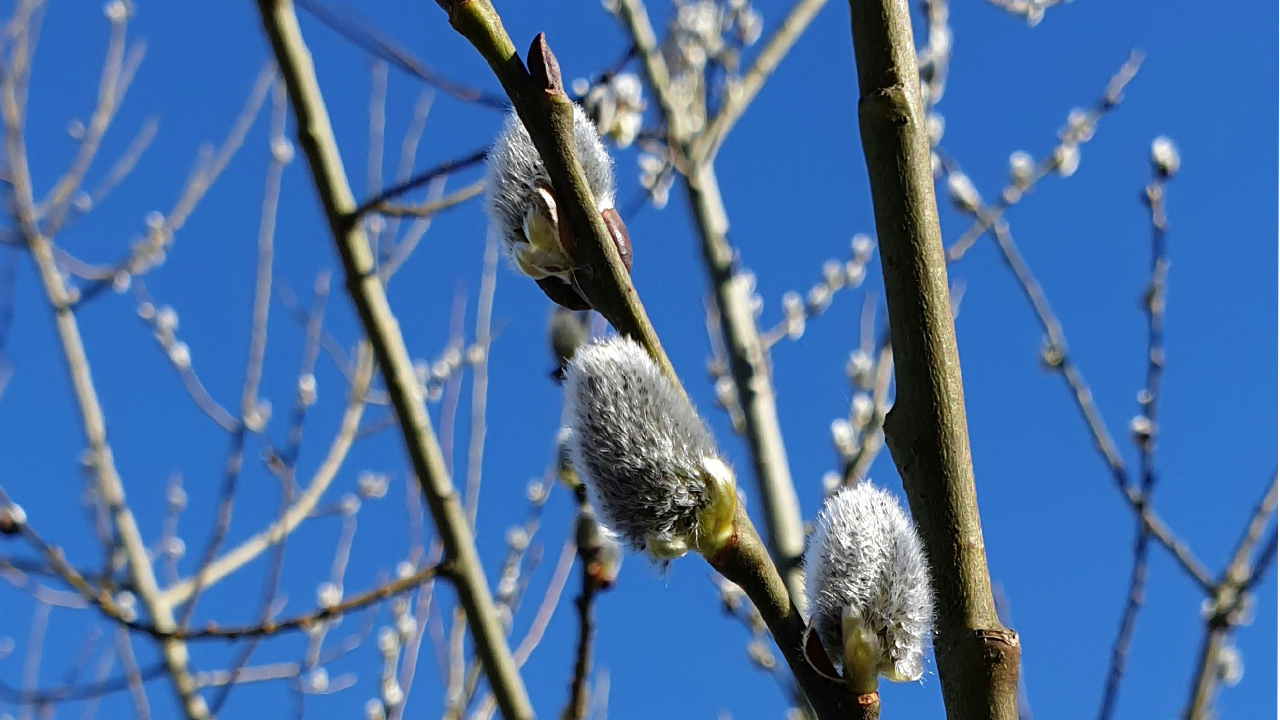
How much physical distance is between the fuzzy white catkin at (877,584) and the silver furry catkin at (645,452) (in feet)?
0.26

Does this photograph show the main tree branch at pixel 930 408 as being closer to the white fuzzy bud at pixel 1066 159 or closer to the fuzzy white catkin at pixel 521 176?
the fuzzy white catkin at pixel 521 176

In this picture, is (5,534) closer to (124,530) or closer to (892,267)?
(124,530)

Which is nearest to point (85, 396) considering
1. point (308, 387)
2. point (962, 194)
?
point (308, 387)

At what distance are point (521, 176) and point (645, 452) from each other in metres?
0.26

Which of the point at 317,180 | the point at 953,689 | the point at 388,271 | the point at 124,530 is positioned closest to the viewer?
the point at 953,689

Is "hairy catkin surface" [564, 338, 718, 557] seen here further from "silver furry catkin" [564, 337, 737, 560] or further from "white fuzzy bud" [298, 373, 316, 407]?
"white fuzzy bud" [298, 373, 316, 407]

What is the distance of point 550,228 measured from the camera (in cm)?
81

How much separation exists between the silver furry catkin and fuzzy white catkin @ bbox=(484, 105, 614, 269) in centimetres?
15

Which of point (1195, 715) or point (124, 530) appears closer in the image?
point (1195, 715)

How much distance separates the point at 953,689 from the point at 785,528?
1231 mm

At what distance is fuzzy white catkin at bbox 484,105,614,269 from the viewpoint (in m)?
0.84

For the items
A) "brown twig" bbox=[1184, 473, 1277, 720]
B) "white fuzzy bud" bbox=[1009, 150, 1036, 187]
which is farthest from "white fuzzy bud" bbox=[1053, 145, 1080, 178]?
"brown twig" bbox=[1184, 473, 1277, 720]

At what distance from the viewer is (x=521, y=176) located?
87 centimetres

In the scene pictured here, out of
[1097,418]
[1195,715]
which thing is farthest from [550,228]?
[1097,418]
